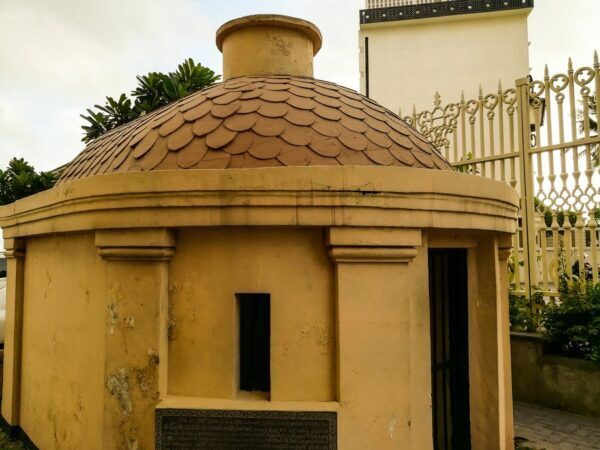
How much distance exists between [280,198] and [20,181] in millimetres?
8583

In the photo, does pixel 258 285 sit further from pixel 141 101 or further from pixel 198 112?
pixel 141 101

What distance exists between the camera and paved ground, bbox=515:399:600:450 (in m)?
5.25

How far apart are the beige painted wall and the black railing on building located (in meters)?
0.31

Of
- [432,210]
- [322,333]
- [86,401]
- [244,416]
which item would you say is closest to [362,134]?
[432,210]

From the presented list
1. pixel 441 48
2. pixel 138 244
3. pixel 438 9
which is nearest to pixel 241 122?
pixel 138 244

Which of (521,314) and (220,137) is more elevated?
(220,137)

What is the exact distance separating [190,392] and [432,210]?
2191 millimetres

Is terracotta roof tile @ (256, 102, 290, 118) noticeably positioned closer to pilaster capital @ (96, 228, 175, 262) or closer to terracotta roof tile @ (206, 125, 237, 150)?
terracotta roof tile @ (206, 125, 237, 150)

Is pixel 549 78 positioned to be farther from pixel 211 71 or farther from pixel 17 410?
pixel 17 410

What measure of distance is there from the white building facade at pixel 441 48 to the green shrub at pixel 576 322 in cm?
2148

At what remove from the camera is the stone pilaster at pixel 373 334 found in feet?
9.83

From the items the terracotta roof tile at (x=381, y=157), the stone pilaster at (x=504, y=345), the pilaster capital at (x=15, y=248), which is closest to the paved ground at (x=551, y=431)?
the stone pilaster at (x=504, y=345)

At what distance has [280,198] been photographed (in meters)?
2.97

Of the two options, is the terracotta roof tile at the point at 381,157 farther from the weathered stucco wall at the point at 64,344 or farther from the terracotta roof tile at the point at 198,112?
the weathered stucco wall at the point at 64,344
